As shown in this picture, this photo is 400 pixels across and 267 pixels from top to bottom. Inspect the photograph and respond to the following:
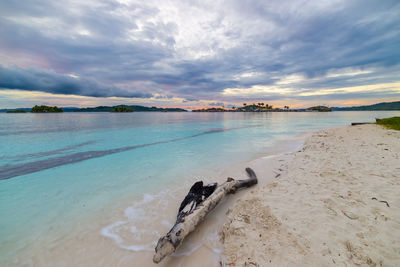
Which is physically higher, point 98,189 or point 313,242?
point 313,242

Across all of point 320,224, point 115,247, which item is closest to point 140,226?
point 115,247

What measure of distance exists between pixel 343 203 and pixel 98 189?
8.76m

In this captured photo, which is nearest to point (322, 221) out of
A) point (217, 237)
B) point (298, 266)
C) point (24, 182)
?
point (298, 266)

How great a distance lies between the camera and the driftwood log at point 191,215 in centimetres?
308

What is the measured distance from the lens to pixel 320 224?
10.5 feet

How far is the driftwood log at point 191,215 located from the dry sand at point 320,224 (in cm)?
65

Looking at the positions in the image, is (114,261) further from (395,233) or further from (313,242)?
(395,233)

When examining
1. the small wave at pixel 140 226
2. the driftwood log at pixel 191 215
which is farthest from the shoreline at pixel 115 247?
the driftwood log at pixel 191 215

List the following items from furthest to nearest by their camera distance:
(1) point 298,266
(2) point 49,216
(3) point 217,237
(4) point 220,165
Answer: (4) point 220,165, (2) point 49,216, (3) point 217,237, (1) point 298,266

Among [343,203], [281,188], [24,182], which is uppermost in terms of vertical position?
[343,203]

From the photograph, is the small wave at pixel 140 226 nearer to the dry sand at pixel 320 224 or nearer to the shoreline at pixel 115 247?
the shoreline at pixel 115 247

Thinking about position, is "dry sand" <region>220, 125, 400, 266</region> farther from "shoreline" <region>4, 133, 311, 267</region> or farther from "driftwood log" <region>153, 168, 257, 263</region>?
"driftwood log" <region>153, 168, 257, 263</region>

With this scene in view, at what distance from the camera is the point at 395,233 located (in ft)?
9.06

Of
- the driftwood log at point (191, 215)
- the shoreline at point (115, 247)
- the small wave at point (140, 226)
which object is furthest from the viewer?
the small wave at point (140, 226)
